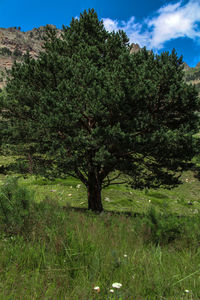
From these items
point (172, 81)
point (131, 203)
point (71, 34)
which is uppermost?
point (71, 34)

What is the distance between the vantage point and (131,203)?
1745 cm

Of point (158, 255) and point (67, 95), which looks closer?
point (158, 255)

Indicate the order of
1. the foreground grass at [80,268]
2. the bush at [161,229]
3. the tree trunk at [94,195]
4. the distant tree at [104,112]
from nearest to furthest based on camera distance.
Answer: the foreground grass at [80,268] < the bush at [161,229] < the distant tree at [104,112] < the tree trunk at [94,195]

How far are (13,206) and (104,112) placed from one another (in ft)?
19.8

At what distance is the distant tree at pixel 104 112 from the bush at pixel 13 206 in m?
4.66

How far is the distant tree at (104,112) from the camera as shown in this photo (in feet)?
28.2

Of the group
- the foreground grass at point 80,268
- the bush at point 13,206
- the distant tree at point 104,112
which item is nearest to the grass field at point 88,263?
the foreground grass at point 80,268

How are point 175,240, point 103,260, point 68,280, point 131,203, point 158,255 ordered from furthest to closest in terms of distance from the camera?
point 131,203, point 175,240, point 158,255, point 103,260, point 68,280

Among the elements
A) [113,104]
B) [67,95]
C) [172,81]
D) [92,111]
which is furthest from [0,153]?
[172,81]

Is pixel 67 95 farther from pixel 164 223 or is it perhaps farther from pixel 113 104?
pixel 164 223

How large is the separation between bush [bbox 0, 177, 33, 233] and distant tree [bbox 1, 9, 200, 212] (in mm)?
4657

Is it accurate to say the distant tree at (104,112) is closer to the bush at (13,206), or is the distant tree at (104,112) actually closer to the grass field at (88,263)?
the grass field at (88,263)

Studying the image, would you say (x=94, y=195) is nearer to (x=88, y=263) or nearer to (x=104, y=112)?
(x=104, y=112)

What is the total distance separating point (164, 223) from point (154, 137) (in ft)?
14.3
